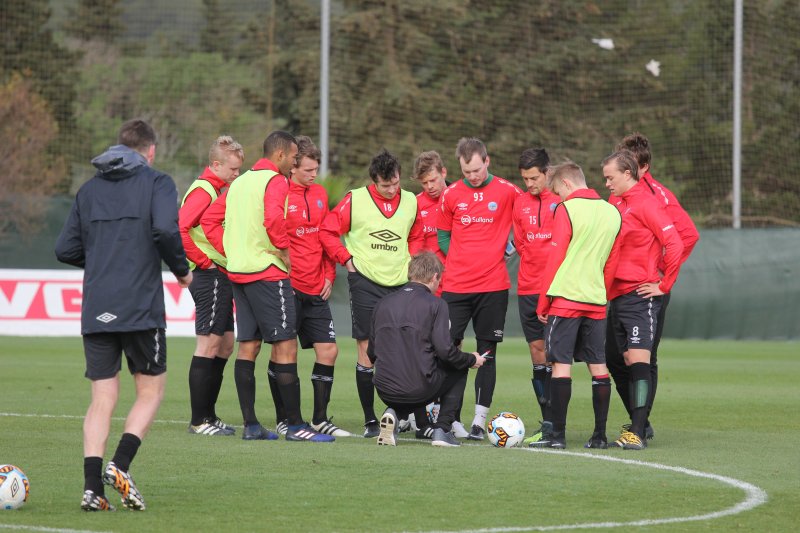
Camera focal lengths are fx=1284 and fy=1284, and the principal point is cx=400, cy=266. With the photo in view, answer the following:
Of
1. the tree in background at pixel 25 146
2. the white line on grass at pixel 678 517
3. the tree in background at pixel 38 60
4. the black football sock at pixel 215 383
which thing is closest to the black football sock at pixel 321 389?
the black football sock at pixel 215 383

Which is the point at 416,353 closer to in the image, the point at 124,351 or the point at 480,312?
the point at 480,312

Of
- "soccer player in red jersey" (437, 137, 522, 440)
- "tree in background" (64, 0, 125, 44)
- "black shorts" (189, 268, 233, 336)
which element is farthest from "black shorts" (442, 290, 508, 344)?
"tree in background" (64, 0, 125, 44)

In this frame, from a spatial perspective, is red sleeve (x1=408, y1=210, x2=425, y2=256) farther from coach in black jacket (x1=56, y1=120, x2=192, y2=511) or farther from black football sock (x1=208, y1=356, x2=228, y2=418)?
coach in black jacket (x1=56, y1=120, x2=192, y2=511)

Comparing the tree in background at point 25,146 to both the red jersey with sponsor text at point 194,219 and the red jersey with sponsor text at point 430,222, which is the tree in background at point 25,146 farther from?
the red jersey with sponsor text at point 194,219

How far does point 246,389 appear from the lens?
927 cm

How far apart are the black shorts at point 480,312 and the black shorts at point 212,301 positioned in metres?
1.66

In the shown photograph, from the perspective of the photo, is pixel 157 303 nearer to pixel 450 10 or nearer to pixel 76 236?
pixel 76 236

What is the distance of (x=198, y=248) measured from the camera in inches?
Result: 378

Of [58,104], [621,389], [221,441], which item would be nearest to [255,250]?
[221,441]

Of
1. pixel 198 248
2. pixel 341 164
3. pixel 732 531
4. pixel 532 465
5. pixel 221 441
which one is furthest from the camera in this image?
pixel 341 164

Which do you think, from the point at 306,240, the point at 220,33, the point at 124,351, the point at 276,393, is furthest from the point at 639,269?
the point at 220,33

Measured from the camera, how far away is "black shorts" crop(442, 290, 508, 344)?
384 inches

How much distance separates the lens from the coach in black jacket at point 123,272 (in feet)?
21.1

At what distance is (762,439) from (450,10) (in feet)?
94.1
